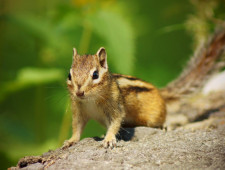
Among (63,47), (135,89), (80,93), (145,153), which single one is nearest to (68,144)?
(80,93)

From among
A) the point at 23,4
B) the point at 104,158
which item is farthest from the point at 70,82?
the point at 23,4

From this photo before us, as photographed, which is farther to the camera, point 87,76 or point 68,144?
point 68,144

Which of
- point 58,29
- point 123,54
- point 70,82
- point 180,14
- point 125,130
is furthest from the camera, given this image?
point 180,14

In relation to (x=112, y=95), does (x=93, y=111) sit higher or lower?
lower

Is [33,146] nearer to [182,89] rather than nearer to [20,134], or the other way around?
[20,134]

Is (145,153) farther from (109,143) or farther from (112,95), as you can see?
(112,95)
